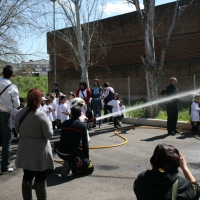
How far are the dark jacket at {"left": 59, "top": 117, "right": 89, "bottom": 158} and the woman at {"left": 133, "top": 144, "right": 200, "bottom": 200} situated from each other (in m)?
3.41

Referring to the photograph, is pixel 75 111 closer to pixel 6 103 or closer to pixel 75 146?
pixel 75 146

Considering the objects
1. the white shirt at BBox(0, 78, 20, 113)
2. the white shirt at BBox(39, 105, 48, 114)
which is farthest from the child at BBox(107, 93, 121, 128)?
the white shirt at BBox(0, 78, 20, 113)

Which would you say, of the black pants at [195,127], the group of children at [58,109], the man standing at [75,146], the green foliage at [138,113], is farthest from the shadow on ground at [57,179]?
the green foliage at [138,113]

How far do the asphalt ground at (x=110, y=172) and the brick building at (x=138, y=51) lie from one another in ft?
41.5

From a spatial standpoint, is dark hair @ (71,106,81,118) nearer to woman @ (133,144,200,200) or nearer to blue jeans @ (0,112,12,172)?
blue jeans @ (0,112,12,172)

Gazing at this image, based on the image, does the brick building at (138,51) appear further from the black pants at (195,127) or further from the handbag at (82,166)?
the handbag at (82,166)

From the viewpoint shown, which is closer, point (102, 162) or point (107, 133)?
point (102, 162)

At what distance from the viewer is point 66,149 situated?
20.6 ft

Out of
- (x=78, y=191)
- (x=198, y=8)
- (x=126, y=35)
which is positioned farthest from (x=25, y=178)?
(x=126, y=35)

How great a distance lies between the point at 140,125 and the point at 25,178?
30.0 feet

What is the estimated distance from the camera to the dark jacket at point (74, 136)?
6.21 metres

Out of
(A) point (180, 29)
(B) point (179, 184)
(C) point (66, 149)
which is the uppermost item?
(A) point (180, 29)

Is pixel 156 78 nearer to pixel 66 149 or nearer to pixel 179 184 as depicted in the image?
pixel 66 149

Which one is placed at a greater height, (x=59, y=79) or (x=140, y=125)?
(x=59, y=79)
